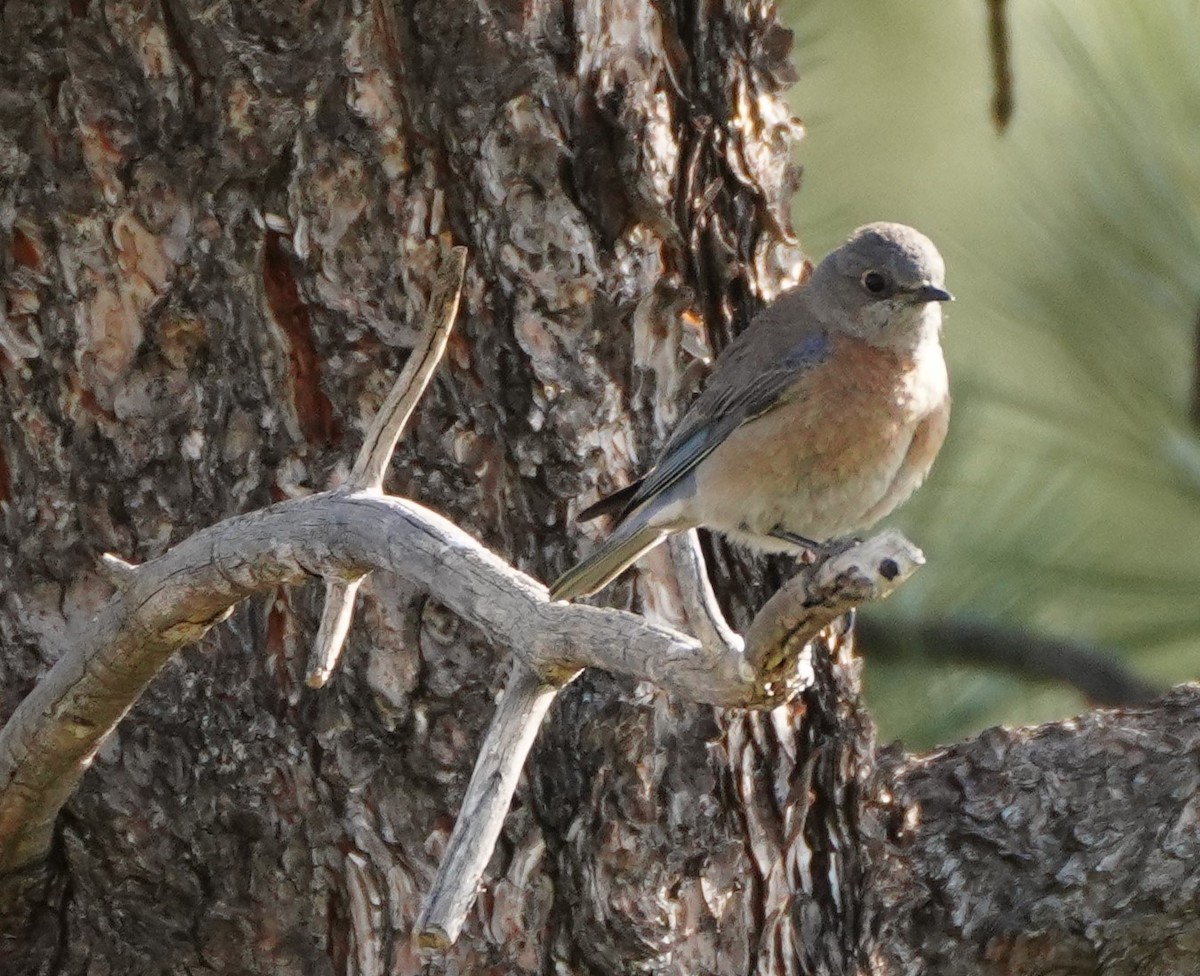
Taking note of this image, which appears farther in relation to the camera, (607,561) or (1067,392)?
(1067,392)

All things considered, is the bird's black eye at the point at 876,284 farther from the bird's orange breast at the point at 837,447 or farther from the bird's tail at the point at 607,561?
the bird's tail at the point at 607,561

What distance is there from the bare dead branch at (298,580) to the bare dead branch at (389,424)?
0.15ft

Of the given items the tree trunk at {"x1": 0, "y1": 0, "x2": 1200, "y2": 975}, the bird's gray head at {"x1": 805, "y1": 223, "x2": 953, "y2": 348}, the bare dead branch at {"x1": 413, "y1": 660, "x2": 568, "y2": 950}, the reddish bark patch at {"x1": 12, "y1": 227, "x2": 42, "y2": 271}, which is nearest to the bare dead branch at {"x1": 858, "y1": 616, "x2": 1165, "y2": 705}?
the tree trunk at {"x1": 0, "y1": 0, "x2": 1200, "y2": 975}

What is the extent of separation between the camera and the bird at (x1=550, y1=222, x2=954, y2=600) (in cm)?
319

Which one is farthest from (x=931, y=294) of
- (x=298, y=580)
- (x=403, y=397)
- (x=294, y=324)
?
(x=298, y=580)

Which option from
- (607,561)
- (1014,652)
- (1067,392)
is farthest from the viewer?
(1067,392)

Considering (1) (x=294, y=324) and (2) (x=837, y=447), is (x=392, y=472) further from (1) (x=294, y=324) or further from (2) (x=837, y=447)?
(2) (x=837, y=447)

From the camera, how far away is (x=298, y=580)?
247 cm

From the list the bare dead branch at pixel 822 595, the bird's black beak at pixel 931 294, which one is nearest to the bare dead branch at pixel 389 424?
the bare dead branch at pixel 822 595

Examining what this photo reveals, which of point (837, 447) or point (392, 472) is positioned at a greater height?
point (837, 447)

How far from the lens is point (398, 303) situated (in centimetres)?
288

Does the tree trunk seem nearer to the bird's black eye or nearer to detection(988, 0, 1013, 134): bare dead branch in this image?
the bird's black eye

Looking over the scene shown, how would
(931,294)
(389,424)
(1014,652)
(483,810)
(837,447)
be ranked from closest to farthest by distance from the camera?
1. (483,810)
2. (389,424)
3. (837,447)
4. (931,294)
5. (1014,652)

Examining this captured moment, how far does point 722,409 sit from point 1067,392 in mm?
1190
